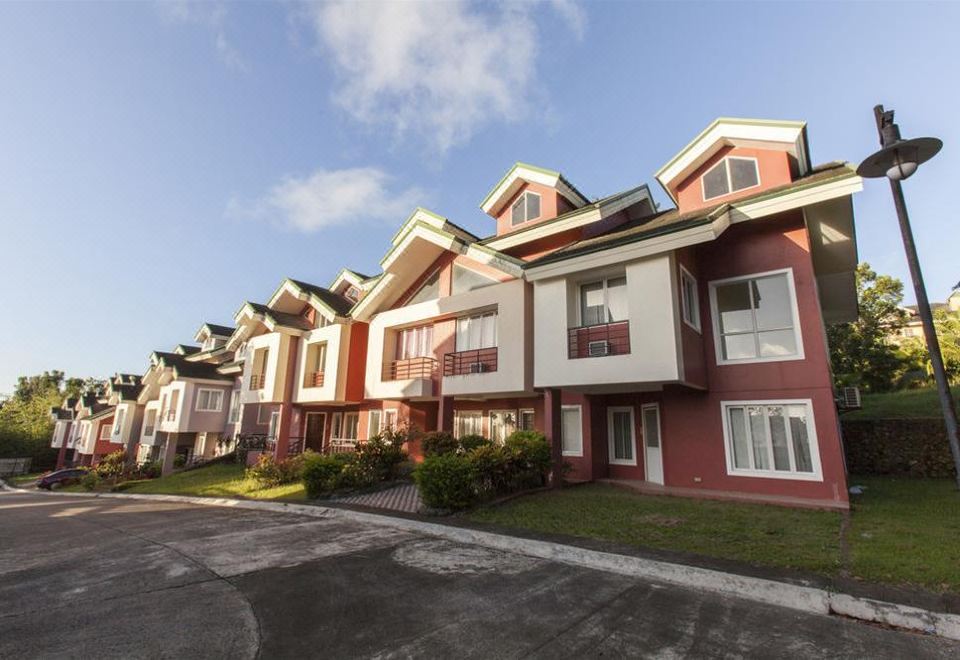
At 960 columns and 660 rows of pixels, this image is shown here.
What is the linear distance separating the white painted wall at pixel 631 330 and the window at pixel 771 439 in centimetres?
298

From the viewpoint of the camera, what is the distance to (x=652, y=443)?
47.9 ft

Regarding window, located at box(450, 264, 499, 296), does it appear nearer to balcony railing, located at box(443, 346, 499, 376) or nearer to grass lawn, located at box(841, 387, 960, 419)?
balcony railing, located at box(443, 346, 499, 376)

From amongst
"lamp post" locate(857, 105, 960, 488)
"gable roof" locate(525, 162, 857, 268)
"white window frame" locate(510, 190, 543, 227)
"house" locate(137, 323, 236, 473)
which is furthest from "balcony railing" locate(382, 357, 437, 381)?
"house" locate(137, 323, 236, 473)

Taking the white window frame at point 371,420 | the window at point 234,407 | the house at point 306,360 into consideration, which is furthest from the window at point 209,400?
the white window frame at point 371,420

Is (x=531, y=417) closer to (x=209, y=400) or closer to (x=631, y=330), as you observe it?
(x=631, y=330)

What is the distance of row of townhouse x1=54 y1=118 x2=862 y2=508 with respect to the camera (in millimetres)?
11961

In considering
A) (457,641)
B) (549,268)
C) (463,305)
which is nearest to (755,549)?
(457,641)

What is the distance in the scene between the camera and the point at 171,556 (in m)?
7.88

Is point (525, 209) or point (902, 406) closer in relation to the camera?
point (902, 406)

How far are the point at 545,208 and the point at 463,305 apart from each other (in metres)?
5.49

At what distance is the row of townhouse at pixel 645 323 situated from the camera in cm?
1196

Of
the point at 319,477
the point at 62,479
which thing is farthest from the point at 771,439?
the point at 62,479

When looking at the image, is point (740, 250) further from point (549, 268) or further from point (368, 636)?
point (368, 636)

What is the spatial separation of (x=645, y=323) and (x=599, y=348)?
61.0 inches
